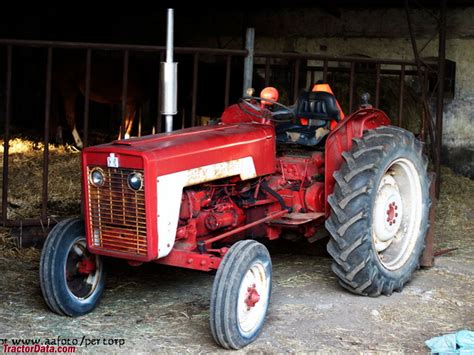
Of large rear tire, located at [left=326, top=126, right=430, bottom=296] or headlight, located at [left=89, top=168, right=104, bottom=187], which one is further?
large rear tire, located at [left=326, top=126, right=430, bottom=296]

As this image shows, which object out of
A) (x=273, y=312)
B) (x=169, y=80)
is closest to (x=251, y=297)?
(x=273, y=312)

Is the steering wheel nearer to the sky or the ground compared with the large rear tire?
nearer to the sky

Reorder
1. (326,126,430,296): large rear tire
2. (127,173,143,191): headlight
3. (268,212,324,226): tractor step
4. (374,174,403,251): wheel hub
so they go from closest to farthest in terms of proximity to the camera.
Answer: (127,173,143,191): headlight → (326,126,430,296): large rear tire → (268,212,324,226): tractor step → (374,174,403,251): wheel hub

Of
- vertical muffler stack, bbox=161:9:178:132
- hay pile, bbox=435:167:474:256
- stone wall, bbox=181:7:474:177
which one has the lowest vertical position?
hay pile, bbox=435:167:474:256

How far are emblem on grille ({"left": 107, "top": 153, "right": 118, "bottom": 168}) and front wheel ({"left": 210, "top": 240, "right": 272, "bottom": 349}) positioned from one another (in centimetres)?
75

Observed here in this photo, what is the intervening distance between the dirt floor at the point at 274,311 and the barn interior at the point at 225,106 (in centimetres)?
1

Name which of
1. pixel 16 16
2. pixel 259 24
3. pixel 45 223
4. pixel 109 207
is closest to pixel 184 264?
pixel 109 207

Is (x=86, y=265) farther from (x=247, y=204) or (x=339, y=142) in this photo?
(x=339, y=142)

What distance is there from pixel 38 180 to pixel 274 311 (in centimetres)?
432

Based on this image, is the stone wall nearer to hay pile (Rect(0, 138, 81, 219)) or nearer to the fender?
hay pile (Rect(0, 138, 81, 219))

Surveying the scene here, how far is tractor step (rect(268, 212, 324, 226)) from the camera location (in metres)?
5.08

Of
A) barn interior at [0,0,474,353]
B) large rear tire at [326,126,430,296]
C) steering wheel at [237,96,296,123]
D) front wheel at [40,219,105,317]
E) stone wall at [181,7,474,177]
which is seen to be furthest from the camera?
stone wall at [181,7,474,177]

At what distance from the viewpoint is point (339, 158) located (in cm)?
518

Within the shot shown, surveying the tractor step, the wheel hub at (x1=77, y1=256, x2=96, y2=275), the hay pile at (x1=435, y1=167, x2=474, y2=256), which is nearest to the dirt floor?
the wheel hub at (x1=77, y1=256, x2=96, y2=275)
